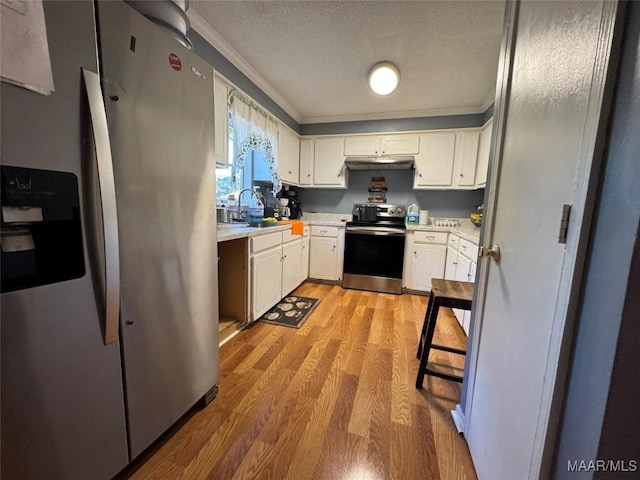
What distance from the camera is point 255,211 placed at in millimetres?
2715

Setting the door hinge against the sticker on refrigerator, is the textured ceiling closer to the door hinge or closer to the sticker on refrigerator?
the sticker on refrigerator

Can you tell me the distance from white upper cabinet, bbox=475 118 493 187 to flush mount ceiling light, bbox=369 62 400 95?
1.25 metres

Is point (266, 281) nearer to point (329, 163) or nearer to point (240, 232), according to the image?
point (240, 232)

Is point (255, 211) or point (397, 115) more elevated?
point (397, 115)

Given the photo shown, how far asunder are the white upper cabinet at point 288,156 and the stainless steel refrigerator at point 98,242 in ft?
6.56

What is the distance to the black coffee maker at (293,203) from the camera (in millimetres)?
3662

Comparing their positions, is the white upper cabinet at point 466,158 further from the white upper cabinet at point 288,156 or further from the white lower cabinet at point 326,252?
the white upper cabinet at point 288,156

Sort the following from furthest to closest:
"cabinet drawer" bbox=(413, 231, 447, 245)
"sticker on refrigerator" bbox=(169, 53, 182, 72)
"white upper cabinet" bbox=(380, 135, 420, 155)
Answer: "white upper cabinet" bbox=(380, 135, 420, 155) → "cabinet drawer" bbox=(413, 231, 447, 245) → "sticker on refrigerator" bbox=(169, 53, 182, 72)

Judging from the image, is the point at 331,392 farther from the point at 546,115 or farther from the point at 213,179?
the point at 546,115

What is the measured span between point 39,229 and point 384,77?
8.33ft

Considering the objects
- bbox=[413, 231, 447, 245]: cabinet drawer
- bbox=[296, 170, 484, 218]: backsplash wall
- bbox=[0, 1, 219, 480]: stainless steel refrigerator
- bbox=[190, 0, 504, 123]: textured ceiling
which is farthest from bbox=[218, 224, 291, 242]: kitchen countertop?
bbox=[413, 231, 447, 245]: cabinet drawer

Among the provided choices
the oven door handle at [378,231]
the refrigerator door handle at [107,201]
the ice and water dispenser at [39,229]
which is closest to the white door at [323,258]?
the oven door handle at [378,231]

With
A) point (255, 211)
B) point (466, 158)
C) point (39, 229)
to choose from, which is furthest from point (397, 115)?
point (39, 229)

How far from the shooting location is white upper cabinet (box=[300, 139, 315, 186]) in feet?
12.1
